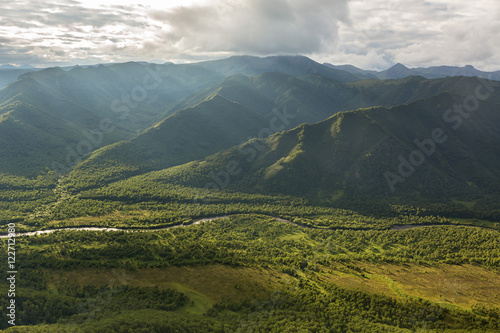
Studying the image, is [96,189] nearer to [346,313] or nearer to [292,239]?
[292,239]

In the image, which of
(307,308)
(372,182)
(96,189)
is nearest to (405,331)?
(307,308)

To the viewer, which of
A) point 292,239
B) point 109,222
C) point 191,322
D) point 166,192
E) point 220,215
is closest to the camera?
point 191,322

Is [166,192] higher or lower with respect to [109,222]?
higher

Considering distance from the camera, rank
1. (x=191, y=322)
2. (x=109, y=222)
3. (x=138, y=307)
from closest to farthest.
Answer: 1. (x=191, y=322)
2. (x=138, y=307)
3. (x=109, y=222)

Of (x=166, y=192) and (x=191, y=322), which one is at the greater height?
(x=166, y=192)

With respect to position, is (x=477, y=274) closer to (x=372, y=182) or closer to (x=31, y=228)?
(x=372, y=182)

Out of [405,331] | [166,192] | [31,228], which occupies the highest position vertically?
[166,192]

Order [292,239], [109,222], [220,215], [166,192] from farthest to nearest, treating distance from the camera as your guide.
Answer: [166,192], [220,215], [109,222], [292,239]

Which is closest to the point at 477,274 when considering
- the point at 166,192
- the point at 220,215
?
the point at 220,215

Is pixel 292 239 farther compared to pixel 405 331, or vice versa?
pixel 292 239
